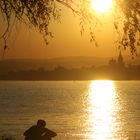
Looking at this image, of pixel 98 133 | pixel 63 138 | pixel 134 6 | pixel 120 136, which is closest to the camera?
pixel 134 6

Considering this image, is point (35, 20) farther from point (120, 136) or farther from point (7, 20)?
point (120, 136)

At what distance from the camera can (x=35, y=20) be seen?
9.78 metres

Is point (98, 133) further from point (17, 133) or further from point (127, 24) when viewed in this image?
point (127, 24)

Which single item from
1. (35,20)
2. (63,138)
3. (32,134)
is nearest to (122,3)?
(35,20)

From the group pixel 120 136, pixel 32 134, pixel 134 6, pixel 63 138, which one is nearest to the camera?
pixel 134 6

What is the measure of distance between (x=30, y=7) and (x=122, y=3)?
167 centimetres

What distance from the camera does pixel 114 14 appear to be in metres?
9.60

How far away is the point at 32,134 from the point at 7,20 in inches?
146

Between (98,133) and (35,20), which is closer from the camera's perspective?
(35,20)

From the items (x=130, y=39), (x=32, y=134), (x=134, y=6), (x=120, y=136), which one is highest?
(x=134, y=6)

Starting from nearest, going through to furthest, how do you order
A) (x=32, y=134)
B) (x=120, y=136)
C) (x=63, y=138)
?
(x=32, y=134) < (x=63, y=138) < (x=120, y=136)

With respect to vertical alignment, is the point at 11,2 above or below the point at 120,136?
above

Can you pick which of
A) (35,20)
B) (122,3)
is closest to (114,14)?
(122,3)

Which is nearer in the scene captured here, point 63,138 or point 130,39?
point 130,39
